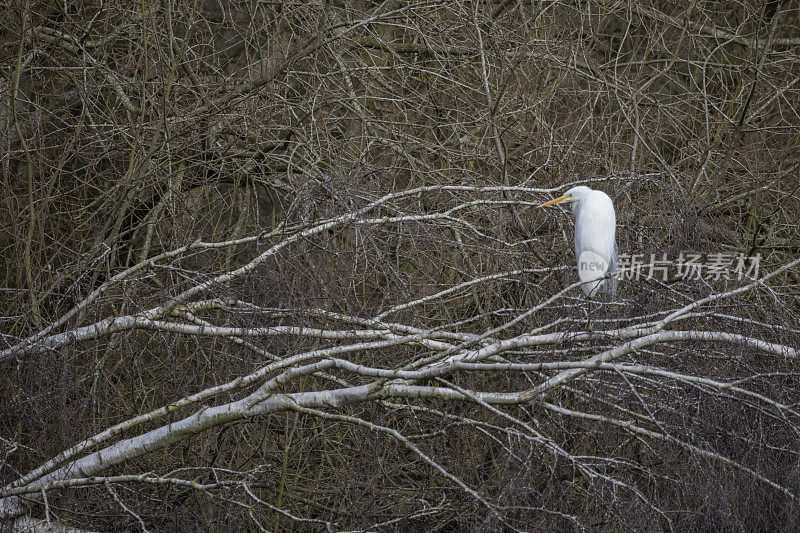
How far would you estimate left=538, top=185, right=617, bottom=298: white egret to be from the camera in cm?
472

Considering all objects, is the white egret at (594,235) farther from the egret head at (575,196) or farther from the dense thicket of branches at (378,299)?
the dense thicket of branches at (378,299)

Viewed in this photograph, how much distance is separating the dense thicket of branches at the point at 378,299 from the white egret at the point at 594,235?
0.12 metres

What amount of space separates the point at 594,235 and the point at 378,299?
1.23 m

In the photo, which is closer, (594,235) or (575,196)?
(594,235)

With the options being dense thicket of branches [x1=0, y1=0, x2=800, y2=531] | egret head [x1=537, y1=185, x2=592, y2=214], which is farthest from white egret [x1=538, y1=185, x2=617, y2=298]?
dense thicket of branches [x1=0, y1=0, x2=800, y2=531]

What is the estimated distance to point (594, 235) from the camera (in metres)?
4.75

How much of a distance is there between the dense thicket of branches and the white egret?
0.39ft

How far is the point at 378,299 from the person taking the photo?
16.2 feet

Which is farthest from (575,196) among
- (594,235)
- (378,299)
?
(378,299)

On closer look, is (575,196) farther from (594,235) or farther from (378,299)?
(378,299)

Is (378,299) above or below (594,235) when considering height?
below

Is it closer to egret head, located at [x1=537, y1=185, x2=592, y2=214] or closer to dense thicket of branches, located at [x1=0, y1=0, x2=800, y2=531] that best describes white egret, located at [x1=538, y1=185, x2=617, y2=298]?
egret head, located at [x1=537, y1=185, x2=592, y2=214]

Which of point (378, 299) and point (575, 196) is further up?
point (575, 196)

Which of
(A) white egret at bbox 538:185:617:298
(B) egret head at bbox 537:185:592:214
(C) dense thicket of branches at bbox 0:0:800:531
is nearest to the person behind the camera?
(C) dense thicket of branches at bbox 0:0:800:531
